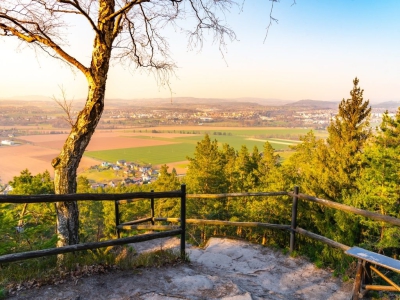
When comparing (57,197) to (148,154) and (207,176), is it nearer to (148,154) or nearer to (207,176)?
(207,176)

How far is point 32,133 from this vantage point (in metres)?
114

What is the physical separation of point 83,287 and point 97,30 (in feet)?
12.3

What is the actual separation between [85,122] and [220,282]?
3.25 metres

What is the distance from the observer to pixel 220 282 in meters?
3.81

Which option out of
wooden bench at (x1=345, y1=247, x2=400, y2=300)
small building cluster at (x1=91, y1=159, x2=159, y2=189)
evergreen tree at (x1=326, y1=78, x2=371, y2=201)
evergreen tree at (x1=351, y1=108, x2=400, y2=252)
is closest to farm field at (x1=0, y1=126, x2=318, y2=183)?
small building cluster at (x1=91, y1=159, x2=159, y2=189)

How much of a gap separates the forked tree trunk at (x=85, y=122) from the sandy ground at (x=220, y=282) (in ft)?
4.53

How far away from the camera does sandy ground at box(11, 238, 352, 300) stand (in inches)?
130

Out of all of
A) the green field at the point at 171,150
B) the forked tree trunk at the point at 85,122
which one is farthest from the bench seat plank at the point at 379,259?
the green field at the point at 171,150

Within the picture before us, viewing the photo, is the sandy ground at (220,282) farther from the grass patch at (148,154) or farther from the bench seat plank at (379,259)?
the grass patch at (148,154)

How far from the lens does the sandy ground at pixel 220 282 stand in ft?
10.9

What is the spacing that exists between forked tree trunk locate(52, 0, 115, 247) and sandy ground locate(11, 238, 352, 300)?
Result: 138cm

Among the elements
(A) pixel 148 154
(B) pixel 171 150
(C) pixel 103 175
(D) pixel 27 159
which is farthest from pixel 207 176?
(B) pixel 171 150

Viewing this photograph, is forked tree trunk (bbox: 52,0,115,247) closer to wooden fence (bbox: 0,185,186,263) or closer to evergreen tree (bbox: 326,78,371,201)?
wooden fence (bbox: 0,185,186,263)

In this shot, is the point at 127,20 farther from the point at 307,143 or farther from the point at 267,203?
the point at 307,143
